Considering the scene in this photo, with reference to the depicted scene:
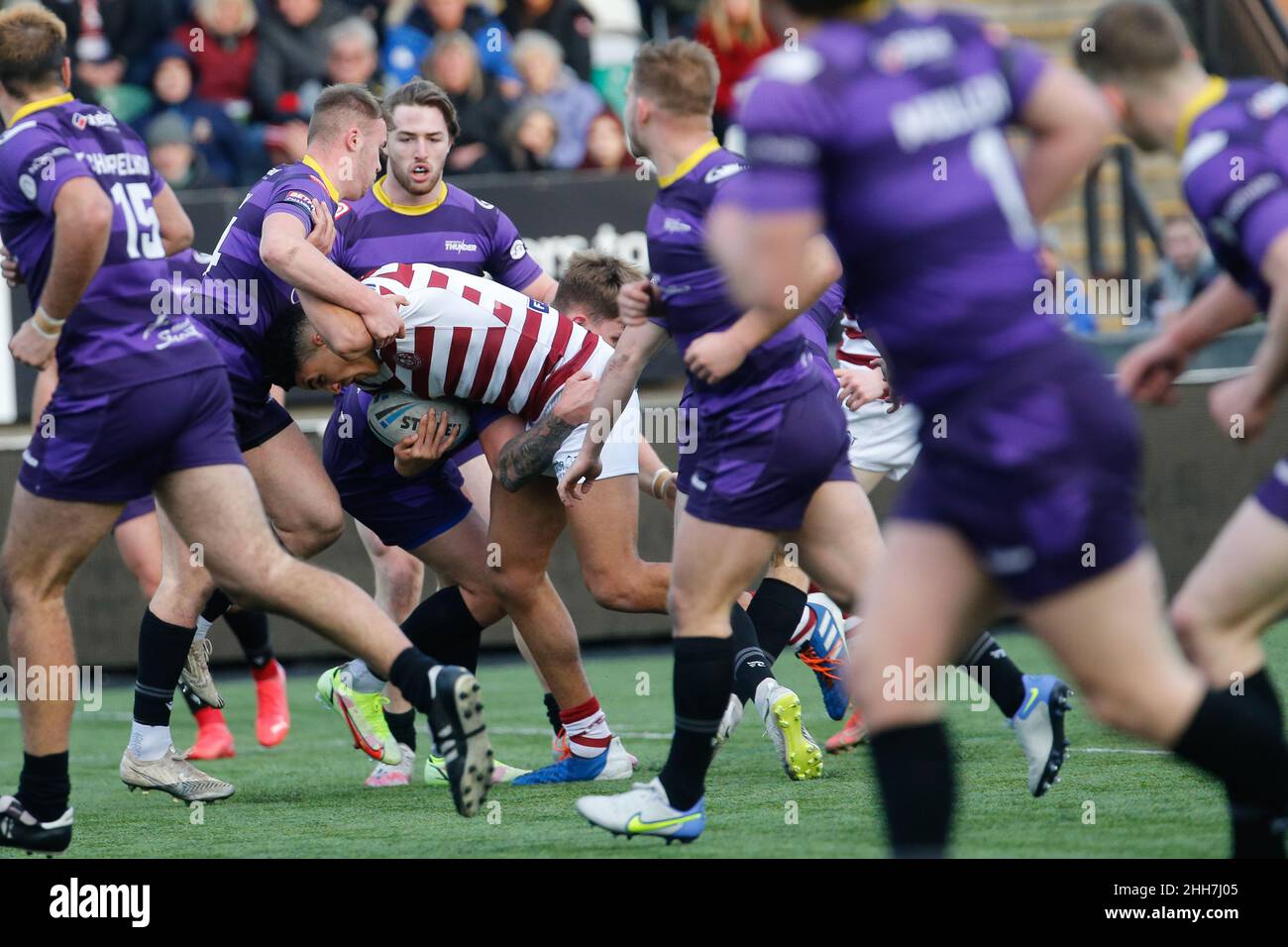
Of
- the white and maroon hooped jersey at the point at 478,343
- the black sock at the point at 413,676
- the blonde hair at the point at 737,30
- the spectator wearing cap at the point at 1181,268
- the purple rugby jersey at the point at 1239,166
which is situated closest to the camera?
the purple rugby jersey at the point at 1239,166

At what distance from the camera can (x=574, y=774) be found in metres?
6.54

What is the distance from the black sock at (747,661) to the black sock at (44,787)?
2.19m

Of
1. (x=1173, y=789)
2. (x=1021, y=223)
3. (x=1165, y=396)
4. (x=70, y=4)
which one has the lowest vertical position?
(x=1173, y=789)

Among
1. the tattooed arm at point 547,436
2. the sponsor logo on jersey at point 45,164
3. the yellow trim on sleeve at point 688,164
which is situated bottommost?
the tattooed arm at point 547,436

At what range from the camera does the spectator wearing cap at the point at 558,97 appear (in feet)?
39.9

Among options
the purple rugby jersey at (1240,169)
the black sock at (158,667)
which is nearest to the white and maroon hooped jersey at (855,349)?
the black sock at (158,667)

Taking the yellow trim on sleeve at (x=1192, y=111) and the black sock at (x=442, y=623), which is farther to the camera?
the black sock at (x=442, y=623)

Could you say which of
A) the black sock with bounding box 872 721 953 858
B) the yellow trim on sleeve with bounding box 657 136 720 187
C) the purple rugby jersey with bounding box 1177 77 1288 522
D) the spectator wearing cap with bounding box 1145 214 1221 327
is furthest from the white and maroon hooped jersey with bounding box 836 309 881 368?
the spectator wearing cap with bounding box 1145 214 1221 327

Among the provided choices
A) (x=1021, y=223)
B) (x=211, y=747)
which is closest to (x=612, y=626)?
(x=211, y=747)

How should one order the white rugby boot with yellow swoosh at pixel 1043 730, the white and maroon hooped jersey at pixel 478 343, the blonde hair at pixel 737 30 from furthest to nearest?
the blonde hair at pixel 737 30 → the white and maroon hooped jersey at pixel 478 343 → the white rugby boot with yellow swoosh at pixel 1043 730

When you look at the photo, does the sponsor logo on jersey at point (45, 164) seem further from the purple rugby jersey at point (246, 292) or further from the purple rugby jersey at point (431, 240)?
the purple rugby jersey at point (431, 240)

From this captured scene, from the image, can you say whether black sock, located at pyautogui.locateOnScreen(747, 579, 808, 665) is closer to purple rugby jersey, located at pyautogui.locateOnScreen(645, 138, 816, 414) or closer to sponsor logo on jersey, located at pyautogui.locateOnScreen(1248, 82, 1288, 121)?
purple rugby jersey, located at pyautogui.locateOnScreen(645, 138, 816, 414)

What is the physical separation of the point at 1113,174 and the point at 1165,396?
8.84 metres
